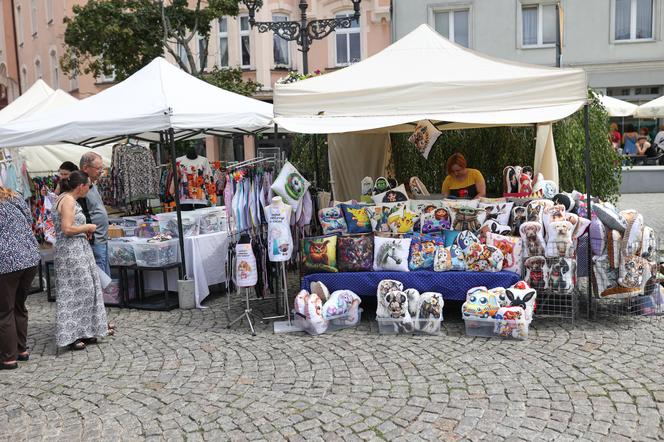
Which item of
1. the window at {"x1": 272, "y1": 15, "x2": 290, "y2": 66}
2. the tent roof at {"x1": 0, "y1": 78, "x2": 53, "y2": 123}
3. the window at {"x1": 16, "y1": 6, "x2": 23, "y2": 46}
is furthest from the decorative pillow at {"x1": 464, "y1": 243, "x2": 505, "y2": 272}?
the window at {"x1": 16, "y1": 6, "x2": 23, "y2": 46}

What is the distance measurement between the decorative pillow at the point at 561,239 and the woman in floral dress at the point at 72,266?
3.83 meters

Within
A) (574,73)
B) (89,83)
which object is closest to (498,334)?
(574,73)

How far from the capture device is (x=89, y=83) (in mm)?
23969

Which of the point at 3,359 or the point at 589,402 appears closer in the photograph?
the point at 589,402

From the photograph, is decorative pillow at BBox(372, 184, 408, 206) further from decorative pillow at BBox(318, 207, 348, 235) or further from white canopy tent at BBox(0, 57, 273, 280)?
white canopy tent at BBox(0, 57, 273, 280)

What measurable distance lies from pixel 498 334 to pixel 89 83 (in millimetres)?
22598

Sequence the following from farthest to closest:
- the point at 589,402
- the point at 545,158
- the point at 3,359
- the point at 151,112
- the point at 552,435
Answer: the point at 545,158
the point at 151,112
the point at 3,359
the point at 589,402
the point at 552,435

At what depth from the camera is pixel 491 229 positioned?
5578 mm

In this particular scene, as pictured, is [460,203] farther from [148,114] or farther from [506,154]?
[506,154]

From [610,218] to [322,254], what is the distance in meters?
2.54

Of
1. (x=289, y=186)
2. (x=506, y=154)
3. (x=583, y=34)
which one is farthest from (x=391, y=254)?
(x=583, y=34)

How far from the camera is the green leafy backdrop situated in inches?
348

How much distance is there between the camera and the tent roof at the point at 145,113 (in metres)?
6.57

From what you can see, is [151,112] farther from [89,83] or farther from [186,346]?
[89,83]
